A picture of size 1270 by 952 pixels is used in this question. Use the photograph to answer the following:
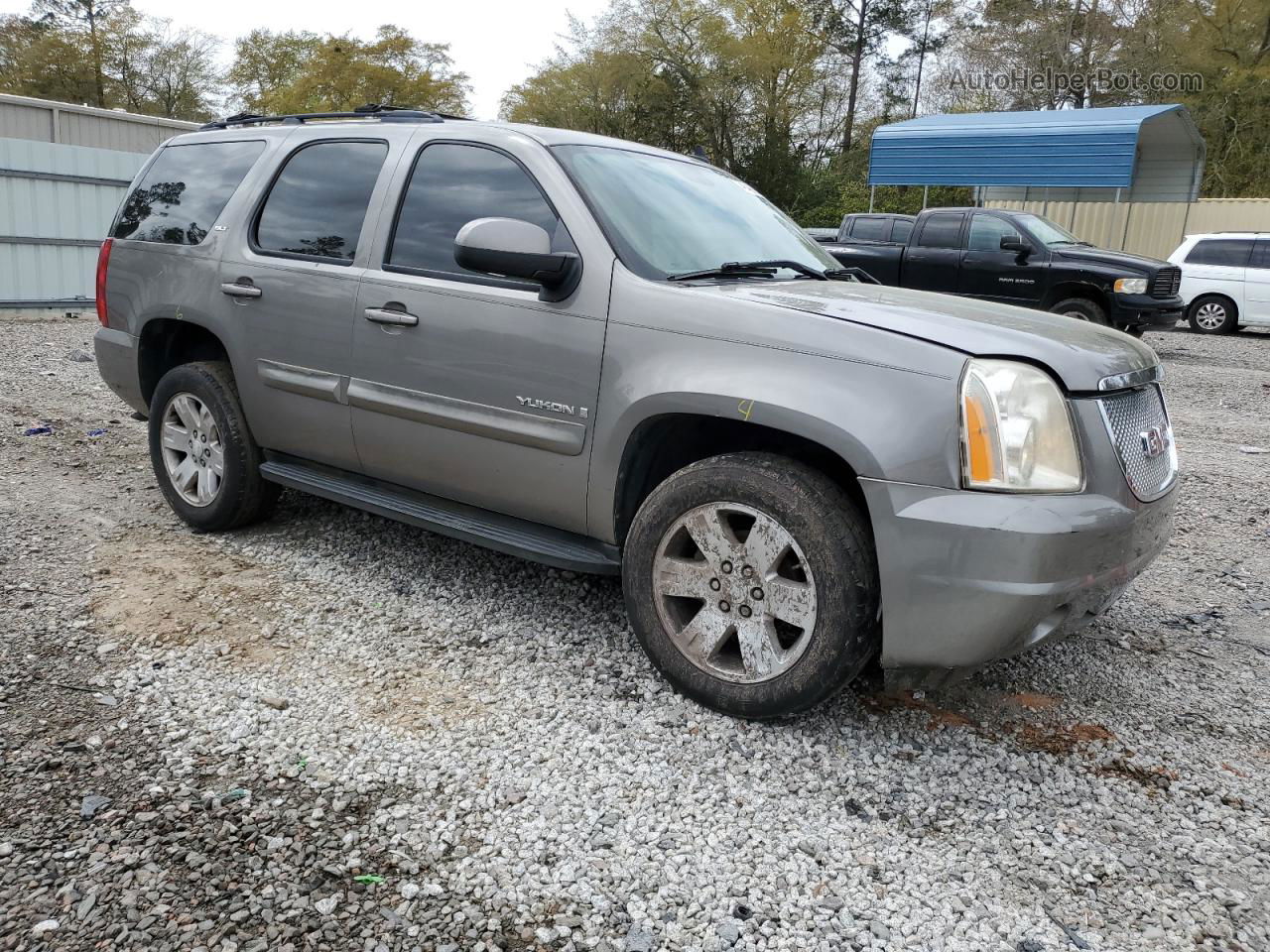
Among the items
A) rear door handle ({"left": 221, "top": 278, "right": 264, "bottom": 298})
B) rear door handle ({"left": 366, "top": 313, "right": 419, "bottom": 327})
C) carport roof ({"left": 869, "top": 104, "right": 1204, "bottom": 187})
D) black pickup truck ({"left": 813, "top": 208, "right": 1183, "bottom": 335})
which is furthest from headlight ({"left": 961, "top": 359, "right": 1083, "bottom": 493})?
carport roof ({"left": 869, "top": 104, "right": 1204, "bottom": 187})

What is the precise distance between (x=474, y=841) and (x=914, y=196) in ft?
105

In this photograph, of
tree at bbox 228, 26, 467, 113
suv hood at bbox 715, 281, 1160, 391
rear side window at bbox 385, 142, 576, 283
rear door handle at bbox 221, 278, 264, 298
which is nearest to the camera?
suv hood at bbox 715, 281, 1160, 391

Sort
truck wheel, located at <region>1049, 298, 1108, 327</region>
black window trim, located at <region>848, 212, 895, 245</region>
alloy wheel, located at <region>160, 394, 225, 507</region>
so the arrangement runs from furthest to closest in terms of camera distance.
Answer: black window trim, located at <region>848, 212, 895, 245</region>, truck wheel, located at <region>1049, 298, 1108, 327</region>, alloy wheel, located at <region>160, 394, 225, 507</region>

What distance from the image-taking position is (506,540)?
3.50 meters

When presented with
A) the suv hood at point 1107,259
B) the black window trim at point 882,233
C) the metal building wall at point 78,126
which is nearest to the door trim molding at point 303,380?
the suv hood at point 1107,259

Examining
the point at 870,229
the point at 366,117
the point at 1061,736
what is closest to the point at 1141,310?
the point at 870,229

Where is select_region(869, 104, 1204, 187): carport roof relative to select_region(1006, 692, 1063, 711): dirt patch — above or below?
above

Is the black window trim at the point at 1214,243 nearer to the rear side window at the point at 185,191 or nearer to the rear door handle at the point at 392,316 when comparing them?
the rear side window at the point at 185,191

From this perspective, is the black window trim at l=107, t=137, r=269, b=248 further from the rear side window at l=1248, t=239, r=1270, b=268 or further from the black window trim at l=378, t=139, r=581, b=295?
the rear side window at l=1248, t=239, r=1270, b=268

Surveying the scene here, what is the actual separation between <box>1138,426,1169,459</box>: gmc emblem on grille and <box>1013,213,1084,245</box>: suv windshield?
10.4 m

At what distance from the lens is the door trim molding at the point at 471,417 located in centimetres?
334

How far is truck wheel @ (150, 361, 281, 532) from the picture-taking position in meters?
4.47

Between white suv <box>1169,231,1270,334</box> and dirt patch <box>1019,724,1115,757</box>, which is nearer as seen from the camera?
dirt patch <box>1019,724,1115,757</box>

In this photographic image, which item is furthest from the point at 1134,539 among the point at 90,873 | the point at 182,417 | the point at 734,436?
the point at 182,417
